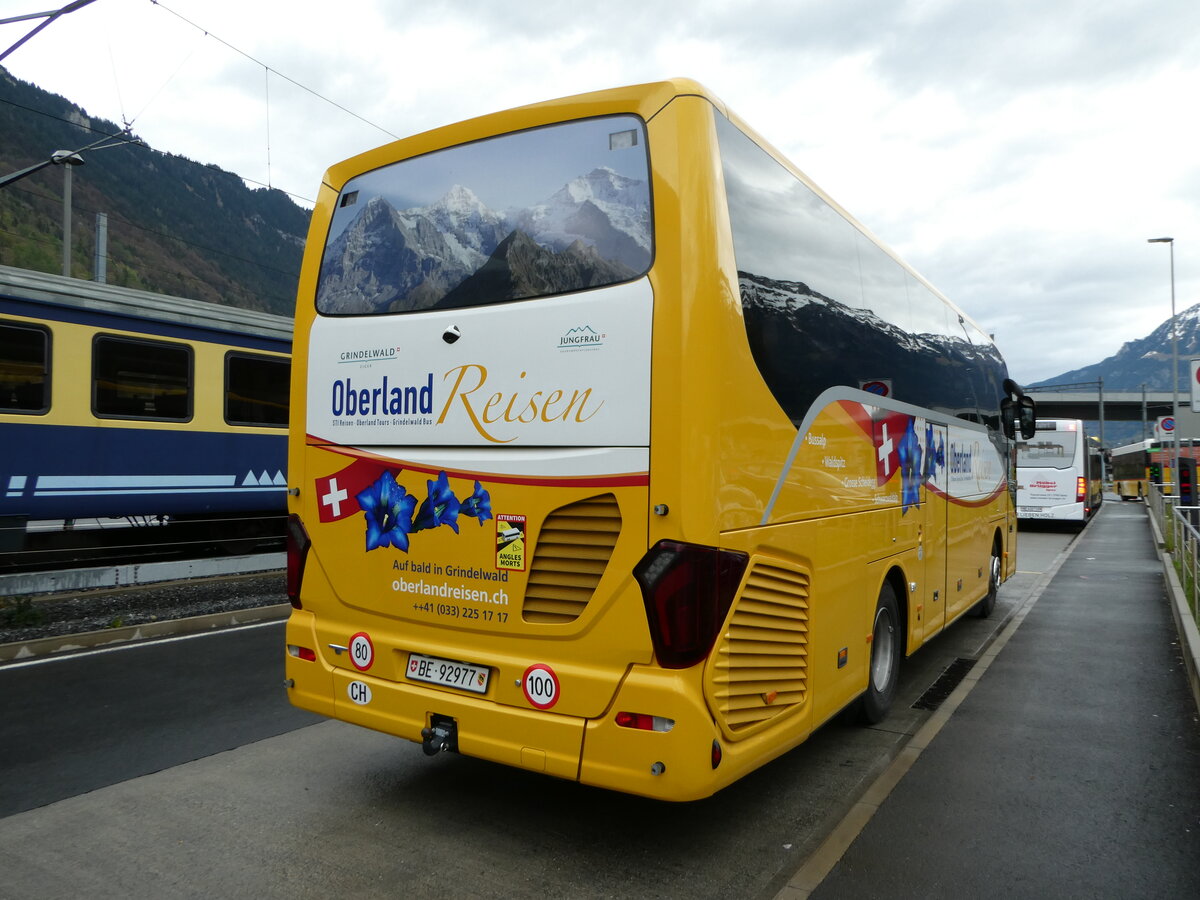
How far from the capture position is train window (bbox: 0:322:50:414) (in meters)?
10.0

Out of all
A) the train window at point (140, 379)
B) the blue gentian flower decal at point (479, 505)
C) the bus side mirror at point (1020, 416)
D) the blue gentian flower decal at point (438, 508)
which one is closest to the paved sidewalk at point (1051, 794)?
the blue gentian flower decal at point (479, 505)

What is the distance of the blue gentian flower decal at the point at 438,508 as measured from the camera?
4.22 metres

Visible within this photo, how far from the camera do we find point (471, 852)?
13.3ft

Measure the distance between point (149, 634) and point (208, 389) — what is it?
4.67 meters

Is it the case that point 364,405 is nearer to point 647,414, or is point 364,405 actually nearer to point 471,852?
point 647,414

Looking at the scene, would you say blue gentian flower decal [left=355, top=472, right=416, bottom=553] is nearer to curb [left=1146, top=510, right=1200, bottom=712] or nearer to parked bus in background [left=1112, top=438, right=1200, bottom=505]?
curb [left=1146, top=510, right=1200, bottom=712]

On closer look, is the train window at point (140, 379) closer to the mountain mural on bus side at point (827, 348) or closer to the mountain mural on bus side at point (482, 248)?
the mountain mural on bus side at point (482, 248)

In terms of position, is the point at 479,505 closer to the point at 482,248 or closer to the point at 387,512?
the point at 387,512

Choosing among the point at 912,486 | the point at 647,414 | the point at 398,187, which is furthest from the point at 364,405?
the point at 912,486

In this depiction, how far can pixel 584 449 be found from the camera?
384cm

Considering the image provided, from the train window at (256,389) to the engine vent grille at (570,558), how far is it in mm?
9689

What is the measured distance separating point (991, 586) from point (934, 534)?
137 inches

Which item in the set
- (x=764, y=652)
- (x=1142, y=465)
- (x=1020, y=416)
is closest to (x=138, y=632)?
(x=764, y=652)

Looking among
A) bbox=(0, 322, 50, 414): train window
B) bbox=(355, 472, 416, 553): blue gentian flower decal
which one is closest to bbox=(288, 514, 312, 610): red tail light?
bbox=(355, 472, 416, 553): blue gentian flower decal
